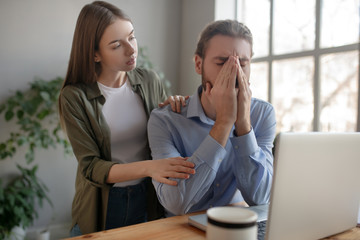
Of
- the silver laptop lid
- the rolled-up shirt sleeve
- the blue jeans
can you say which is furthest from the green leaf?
the silver laptop lid

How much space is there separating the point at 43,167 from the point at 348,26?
2.73m

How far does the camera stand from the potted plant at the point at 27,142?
257 centimetres

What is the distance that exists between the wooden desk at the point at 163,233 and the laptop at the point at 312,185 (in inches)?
1.0

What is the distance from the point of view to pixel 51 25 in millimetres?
2922

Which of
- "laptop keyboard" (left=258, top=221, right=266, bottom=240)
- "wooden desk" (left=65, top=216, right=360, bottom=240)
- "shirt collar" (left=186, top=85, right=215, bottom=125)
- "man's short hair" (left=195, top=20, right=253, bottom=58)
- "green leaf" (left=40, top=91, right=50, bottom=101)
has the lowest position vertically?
Answer: "wooden desk" (left=65, top=216, right=360, bottom=240)

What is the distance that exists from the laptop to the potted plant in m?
2.21

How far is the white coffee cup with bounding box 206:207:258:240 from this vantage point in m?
0.53

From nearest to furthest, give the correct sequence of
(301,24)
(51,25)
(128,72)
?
1. (128,72)
2. (301,24)
3. (51,25)

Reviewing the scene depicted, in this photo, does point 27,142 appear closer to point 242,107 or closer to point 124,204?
point 124,204

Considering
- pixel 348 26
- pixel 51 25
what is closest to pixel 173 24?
pixel 51 25

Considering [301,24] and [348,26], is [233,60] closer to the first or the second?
[348,26]

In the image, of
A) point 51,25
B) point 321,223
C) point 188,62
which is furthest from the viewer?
point 188,62

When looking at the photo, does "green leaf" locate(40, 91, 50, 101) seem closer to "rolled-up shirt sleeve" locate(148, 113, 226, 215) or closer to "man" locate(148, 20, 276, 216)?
"man" locate(148, 20, 276, 216)

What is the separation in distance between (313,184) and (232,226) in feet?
0.98
